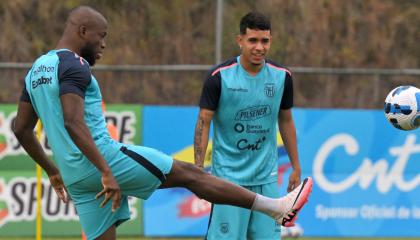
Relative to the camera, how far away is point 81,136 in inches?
263

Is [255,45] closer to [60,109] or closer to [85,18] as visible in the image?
[85,18]

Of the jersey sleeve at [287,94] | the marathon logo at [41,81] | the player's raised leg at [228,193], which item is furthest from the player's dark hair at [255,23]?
the marathon logo at [41,81]

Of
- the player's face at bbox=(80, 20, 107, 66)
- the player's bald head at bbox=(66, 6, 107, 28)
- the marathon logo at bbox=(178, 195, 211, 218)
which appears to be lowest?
the marathon logo at bbox=(178, 195, 211, 218)

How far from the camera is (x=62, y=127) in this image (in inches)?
274

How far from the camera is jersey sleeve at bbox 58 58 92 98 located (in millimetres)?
6723

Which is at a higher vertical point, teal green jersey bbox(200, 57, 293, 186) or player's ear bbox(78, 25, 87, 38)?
player's ear bbox(78, 25, 87, 38)

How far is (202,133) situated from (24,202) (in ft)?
17.4

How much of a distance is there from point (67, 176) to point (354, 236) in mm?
7155

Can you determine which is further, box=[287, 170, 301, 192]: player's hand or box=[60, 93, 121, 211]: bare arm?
box=[287, 170, 301, 192]: player's hand

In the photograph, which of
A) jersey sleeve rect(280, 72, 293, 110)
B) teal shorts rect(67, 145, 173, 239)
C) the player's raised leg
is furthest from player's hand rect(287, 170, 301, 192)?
teal shorts rect(67, 145, 173, 239)

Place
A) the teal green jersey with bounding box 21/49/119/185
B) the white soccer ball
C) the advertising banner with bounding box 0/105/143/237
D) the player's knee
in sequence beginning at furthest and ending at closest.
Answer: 1. the advertising banner with bounding box 0/105/143/237
2. the white soccer ball
3. the player's knee
4. the teal green jersey with bounding box 21/49/119/185

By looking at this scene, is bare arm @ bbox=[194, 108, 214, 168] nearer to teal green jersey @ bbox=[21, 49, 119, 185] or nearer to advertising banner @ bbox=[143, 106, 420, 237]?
teal green jersey @ bbox=[21, 49, 119, 185]

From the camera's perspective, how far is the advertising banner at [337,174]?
44.0ft

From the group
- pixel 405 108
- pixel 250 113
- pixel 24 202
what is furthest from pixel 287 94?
pixel 24 202
